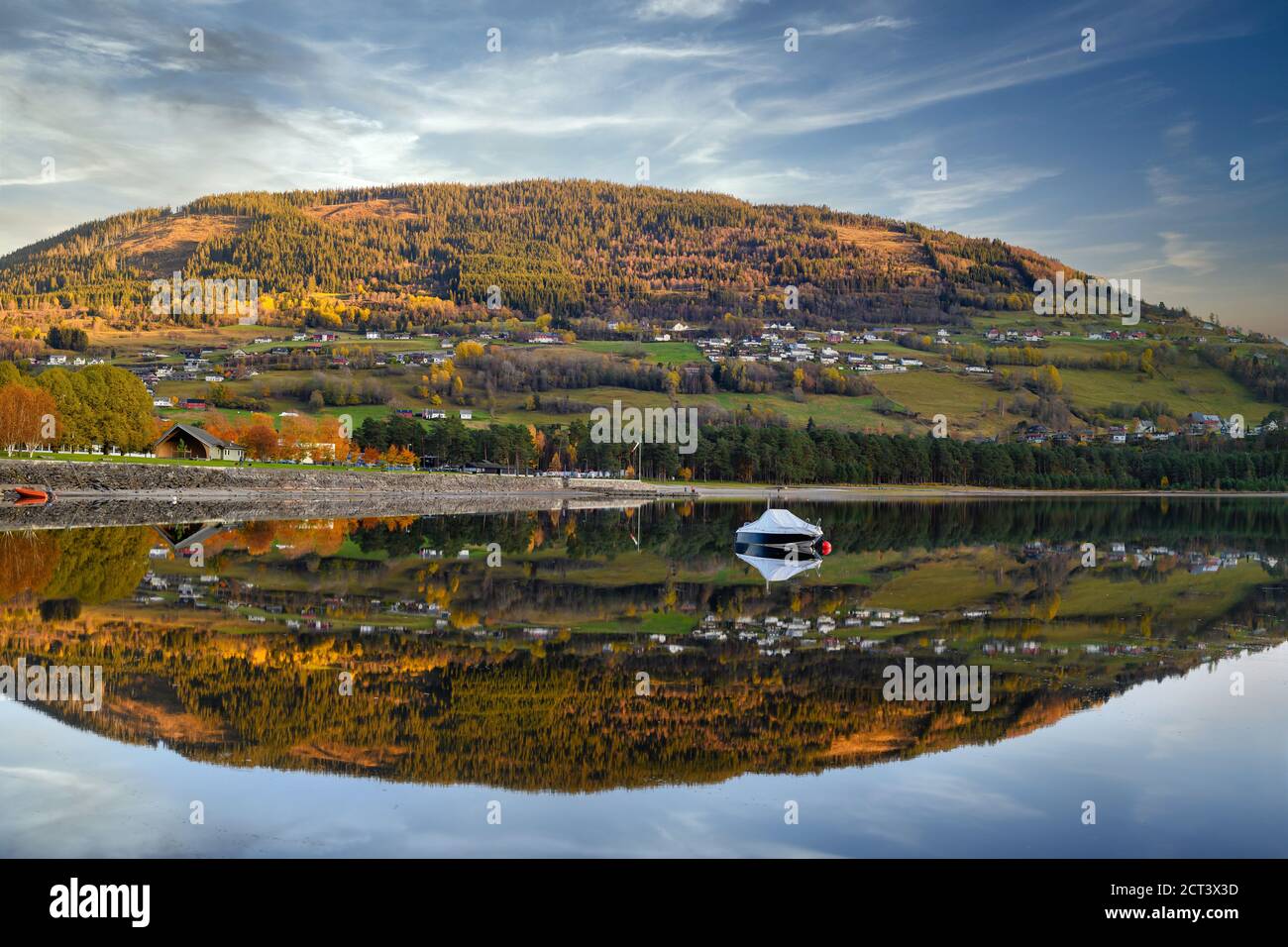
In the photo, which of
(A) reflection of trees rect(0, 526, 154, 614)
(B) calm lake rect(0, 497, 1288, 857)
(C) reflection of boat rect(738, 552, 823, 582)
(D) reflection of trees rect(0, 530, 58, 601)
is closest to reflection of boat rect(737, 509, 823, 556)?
(C) reflection of boat rect(738, 552, 823, 582)

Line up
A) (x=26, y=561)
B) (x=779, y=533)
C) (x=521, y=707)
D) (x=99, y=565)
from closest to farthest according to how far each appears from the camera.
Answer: (x=521, y=707), (x=99, y=565), (x=26, y=561), (x=779, y=533)

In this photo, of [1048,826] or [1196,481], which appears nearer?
[1048,826]

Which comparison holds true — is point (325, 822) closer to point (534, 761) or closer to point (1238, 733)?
point (534, 761)

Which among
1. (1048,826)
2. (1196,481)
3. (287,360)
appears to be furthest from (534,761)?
(287,360)

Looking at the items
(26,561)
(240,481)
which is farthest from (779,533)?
(240,481)

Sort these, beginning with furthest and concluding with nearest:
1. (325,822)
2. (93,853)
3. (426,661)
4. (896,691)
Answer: (426,661)
(896,691)
(325,822)
(93,853)

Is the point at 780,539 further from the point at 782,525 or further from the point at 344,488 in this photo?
the point at 344,488
